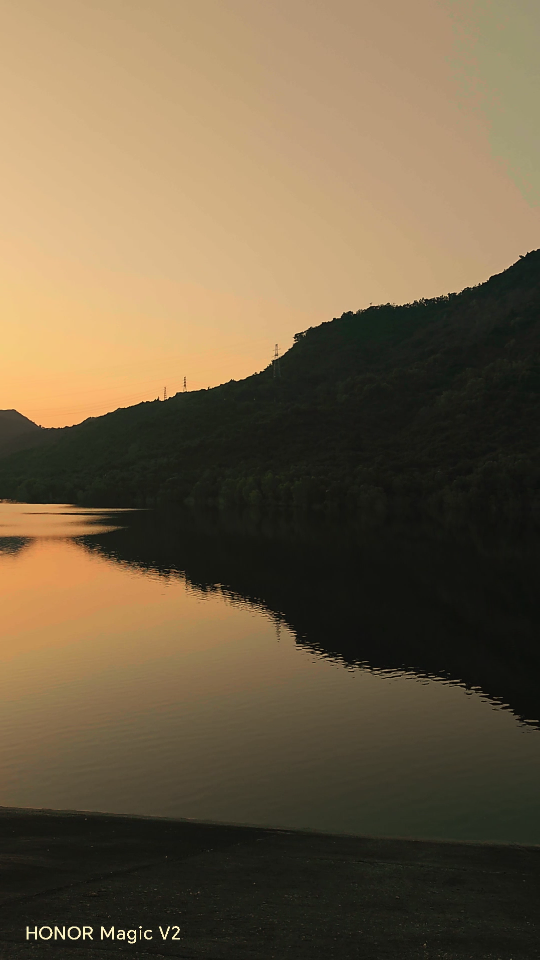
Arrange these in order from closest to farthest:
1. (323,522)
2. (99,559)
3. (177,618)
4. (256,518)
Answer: (177,618) → (99,559) → (323,522) → (256,518)

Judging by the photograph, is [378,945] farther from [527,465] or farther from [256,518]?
[527,465]

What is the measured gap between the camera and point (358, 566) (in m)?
66.9

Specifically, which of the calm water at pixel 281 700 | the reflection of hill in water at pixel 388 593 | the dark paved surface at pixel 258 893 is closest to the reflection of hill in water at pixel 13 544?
the reflection of hill in water at pixel 388 593

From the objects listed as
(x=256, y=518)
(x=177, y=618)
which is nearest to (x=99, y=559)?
(x=177, y=618)

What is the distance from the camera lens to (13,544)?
89625 mm

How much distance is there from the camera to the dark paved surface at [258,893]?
28.2ft

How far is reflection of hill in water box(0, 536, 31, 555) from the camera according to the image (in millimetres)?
82875

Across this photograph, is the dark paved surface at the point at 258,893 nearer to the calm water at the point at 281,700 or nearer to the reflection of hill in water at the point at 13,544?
the calm water at the point at 281,700

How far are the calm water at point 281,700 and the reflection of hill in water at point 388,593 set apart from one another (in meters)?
0.22

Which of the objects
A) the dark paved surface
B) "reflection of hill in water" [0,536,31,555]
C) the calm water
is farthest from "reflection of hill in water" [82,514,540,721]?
the dark paved surface

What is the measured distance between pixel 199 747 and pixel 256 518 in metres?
112

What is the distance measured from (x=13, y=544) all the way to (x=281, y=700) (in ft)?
227

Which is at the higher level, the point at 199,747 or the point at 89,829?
the point at 89,829

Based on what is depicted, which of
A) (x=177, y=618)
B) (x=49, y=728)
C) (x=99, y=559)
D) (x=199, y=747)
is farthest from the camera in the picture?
(x=99, y=559)
